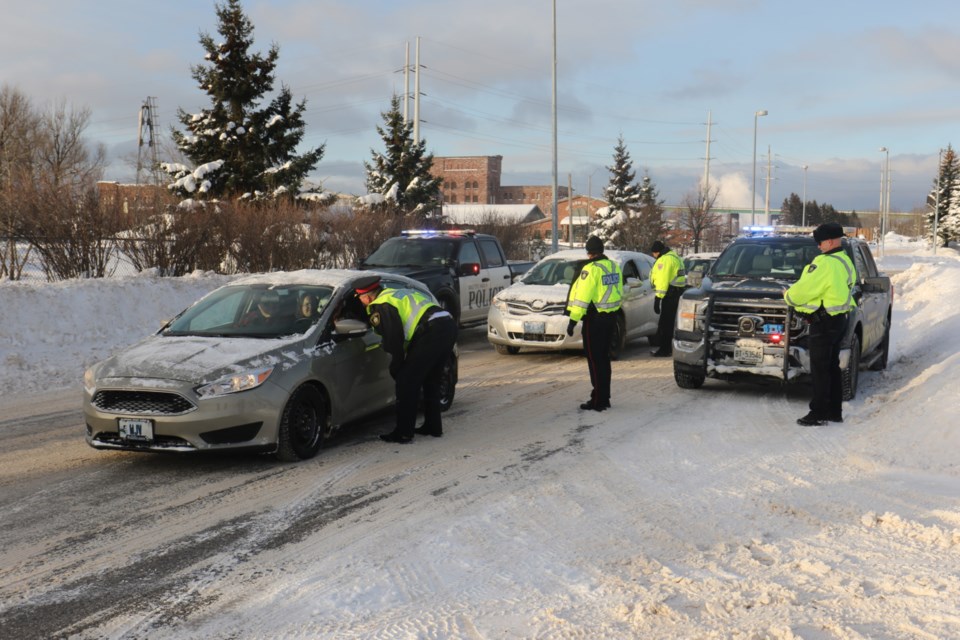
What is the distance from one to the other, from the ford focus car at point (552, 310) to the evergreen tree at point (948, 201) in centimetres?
7614

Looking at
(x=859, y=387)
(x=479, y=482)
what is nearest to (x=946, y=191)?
(x=859, y=387)

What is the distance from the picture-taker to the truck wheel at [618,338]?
534 inches

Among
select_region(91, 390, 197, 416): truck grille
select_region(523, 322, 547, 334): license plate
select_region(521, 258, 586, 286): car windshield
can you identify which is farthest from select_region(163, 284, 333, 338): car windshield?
select_region(521, 258, 586, 286): car windshield

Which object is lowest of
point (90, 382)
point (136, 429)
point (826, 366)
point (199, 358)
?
point (136, 429)

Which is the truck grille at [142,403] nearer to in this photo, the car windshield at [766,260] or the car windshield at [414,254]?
the car windshield at [766,260]

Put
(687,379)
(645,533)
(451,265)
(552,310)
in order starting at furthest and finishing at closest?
(451,265) < (552,310) < (687,379) < (645,533)

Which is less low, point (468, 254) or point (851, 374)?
point (468, 254)

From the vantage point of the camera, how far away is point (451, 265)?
1523 centimetres

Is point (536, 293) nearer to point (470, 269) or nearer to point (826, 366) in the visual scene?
point (470, 269)

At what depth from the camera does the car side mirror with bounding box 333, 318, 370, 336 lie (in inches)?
297

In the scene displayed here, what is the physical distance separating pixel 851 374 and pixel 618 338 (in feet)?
14.5

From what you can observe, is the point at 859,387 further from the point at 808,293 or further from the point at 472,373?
the point at 472,373

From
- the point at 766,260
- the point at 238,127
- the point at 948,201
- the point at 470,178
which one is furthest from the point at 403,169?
the point at 470,178

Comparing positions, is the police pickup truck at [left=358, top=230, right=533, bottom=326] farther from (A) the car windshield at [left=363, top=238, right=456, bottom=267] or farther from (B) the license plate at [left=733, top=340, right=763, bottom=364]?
(B) the license plate at [left=733, top=340, right=763, bottom=364]
